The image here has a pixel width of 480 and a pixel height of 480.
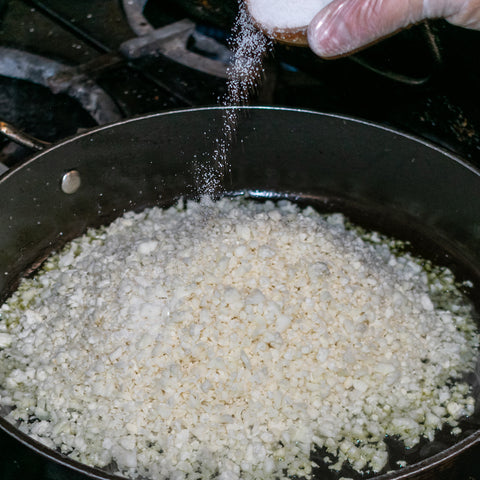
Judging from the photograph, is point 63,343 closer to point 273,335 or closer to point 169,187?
point 273,335

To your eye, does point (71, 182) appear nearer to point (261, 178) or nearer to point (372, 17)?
point (261, 178)

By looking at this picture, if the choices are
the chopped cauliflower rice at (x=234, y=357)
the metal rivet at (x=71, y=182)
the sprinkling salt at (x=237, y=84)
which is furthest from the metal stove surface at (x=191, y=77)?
the chopped cauliflower rice at (x=234, y=357)

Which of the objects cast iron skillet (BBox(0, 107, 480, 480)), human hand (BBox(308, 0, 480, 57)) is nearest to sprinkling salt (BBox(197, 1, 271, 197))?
cast iron skillet (BBox(0, 107, 480, 480))

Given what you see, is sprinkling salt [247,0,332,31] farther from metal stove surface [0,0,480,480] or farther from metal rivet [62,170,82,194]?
metal rivet [62,170,82,194]

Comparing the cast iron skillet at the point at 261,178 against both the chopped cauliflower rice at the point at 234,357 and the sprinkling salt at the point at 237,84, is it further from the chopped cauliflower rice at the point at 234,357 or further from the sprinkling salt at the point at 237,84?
the chopped cauliflower rice at the point at 234,357

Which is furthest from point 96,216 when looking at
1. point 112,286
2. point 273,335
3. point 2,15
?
point 2,15

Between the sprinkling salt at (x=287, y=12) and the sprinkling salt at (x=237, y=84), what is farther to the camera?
the sprinkling salt at (x=237, y=84)
